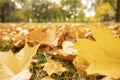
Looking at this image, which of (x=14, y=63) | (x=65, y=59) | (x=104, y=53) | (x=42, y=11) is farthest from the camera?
(x=42, y=11)

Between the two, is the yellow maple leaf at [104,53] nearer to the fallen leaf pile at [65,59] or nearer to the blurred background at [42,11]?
the fallen leaf pile at [65,59]

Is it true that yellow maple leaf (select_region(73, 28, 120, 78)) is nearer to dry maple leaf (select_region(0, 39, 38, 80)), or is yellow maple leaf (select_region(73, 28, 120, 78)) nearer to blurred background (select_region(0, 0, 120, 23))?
dry maple leaf (select_region(0, 39, 38, 80))

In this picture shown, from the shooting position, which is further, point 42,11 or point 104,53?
point 42,11

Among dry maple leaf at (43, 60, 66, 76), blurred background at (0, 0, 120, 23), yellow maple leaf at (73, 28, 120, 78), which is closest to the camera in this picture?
yellow maple leaf at (73, 28, 120, 78)

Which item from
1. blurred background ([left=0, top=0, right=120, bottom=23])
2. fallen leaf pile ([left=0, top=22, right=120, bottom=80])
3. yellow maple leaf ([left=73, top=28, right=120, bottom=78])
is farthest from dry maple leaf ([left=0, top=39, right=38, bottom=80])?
blurred background ([left=0, top=0, right=120, bottom=23])

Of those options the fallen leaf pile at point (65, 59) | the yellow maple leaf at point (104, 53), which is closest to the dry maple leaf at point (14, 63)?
the fallen leaf pile at point (65, 59)

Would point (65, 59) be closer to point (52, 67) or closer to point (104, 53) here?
point (52, 67)

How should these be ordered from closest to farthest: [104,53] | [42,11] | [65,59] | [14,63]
Answer: 1. [104,53]
2. [14,63]
3. [65,59]
4. [42,11]

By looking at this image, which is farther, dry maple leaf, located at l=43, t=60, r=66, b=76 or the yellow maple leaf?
dry maple leaf, located at l=43, t=60, r=66, b=76

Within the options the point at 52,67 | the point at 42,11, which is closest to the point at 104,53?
the point at 52,67

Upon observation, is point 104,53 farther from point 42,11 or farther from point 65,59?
point 42,11

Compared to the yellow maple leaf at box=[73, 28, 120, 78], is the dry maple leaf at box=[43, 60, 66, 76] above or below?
below
